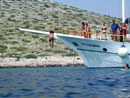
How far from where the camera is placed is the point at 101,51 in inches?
1410

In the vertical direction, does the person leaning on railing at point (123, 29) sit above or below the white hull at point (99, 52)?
above

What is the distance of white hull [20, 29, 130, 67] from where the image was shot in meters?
35.3

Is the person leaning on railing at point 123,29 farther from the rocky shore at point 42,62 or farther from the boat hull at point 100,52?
the rocky shore at point 42,62

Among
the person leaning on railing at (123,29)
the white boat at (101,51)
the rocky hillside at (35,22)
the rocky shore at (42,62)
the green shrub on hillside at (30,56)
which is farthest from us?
the rocky hillside at (35,22)

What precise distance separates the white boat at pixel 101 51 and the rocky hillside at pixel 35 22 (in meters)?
18.8

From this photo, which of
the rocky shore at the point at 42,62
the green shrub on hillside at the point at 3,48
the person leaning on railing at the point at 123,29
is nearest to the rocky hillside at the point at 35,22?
the green shrub on hillside at the point at 3,48

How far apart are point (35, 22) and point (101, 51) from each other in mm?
51485

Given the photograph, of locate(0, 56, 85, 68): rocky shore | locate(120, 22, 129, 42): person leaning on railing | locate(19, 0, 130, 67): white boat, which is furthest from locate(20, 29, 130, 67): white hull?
locate(0, 56, 85, 68): rocky shore

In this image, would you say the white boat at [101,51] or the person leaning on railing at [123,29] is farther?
the person leaning on railing at [123,29]

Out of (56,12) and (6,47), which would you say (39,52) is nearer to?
(6,47)

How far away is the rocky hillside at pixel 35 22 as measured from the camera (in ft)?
192

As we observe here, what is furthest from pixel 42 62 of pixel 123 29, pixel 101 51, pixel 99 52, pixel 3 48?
pixel 123 29

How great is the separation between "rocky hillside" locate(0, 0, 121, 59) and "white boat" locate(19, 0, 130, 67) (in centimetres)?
1876

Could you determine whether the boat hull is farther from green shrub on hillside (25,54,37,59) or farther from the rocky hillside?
the rocky hillside
